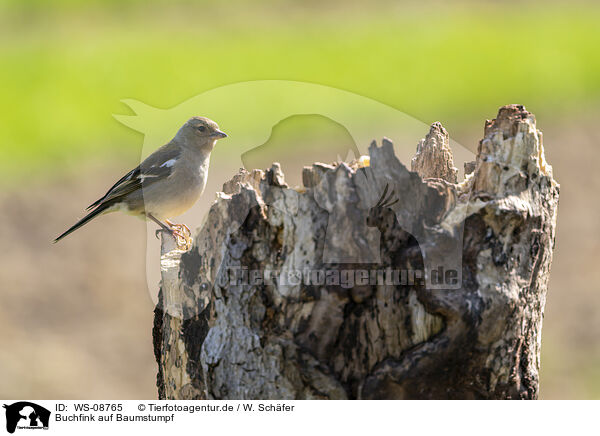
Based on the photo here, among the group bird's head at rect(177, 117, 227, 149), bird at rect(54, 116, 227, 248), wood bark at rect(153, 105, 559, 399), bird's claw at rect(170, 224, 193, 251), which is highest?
bird's head at rect(177, 117, 227, 149)

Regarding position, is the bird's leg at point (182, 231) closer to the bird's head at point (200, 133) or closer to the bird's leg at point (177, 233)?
the bird's leg at point (177, 233)

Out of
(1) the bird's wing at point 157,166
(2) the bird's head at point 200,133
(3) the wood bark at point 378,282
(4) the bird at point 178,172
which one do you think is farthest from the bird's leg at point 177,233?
(3) the wood bark at point 378,282

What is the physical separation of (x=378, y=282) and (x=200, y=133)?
1.92 metres

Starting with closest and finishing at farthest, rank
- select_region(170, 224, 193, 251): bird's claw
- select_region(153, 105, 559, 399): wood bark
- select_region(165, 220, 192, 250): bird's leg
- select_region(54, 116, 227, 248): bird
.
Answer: select_region(153, 105, 559, 399): wood bark → select_region(170, 224, 193, 251): bird's claw → select_region(165, 220, 192, 250): bird's leg → select_region(54, 116, 227, 248): bird

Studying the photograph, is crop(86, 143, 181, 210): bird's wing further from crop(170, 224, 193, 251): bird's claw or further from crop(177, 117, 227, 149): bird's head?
crop(170, 224, 193, 251): bird's claw

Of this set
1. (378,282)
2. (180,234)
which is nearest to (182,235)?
(180,234)

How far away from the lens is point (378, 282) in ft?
9.24

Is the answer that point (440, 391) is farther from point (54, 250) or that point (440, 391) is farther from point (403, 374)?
point (54, 250)

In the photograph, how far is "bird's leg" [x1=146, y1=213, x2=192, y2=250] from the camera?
4.02 meters

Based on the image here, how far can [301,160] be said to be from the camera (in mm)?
5812

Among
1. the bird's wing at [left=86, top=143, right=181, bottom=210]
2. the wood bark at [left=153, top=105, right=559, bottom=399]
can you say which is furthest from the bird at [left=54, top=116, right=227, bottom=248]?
the wood bark at [left=153, top=105, right=559, bottom=399]

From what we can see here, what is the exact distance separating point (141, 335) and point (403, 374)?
15.6 ft

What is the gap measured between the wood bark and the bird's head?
4.74 feet

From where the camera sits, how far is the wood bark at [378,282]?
283cm
